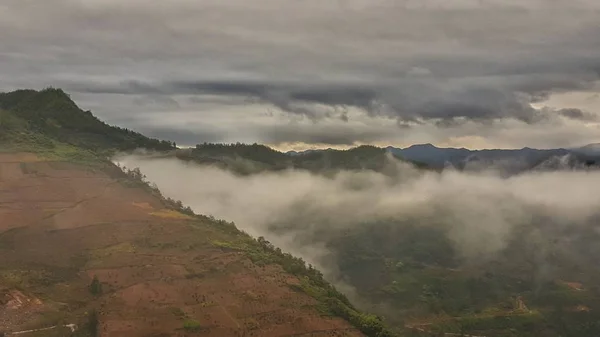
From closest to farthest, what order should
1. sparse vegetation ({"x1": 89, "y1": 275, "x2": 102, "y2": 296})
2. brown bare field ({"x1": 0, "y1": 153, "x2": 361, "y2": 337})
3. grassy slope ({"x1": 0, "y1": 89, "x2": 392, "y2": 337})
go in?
1. brown bare field ({"x1": 0, "y1": 153, "x2": 361, "y2": 337})
2. sparse vegetation ({"x1": 89, "y1": 275, "x2": 102, "y2": 296})
3. grassy slope ({"x1": 0, "y1": 89, "x2": 392, "y2": 337})

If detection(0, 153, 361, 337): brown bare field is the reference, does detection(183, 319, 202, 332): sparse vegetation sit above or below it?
below

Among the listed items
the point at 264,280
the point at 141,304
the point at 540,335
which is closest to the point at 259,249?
the point at 264,280

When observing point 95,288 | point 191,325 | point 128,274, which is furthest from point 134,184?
point 191,325

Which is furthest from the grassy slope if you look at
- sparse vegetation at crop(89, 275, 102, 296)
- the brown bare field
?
sparse vegetation at crop(89, 275, 102, 296)

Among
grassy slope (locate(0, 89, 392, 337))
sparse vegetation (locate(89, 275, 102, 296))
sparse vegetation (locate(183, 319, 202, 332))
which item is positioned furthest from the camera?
grassy slope (locate(0, 89, 392, 337))

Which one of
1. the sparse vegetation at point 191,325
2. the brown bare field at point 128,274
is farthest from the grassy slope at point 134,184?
the sparse vegetation at point 191,325

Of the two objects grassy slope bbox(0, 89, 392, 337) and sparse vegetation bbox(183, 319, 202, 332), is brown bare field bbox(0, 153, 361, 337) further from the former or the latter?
grassy slope bbox(0, 89, 392, 337)

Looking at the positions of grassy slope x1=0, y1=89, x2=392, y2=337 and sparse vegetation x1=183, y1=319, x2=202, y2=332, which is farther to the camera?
grassy slope x1=0, y1=89, x2=392, y2=337

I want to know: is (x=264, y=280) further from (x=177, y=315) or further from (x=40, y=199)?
(x=40, y=199)

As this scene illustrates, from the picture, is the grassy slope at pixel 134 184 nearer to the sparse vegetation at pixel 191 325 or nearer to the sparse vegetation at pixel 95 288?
the sparse vegetation at pixel 95 288
